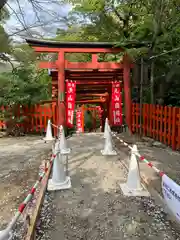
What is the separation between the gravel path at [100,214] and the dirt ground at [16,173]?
22.1 inches

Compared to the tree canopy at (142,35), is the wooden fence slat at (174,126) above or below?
below

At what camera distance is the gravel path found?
117 inches

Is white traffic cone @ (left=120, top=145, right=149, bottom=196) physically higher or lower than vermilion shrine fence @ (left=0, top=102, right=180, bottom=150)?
lower

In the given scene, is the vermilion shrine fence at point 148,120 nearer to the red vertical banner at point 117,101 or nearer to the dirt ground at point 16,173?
the red vertical banner at point 117,101

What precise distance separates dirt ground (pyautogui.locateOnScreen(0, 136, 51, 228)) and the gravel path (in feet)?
1.84

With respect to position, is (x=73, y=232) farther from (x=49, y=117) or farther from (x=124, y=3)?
(x=124, y=3)

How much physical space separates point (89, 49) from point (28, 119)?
4.62m

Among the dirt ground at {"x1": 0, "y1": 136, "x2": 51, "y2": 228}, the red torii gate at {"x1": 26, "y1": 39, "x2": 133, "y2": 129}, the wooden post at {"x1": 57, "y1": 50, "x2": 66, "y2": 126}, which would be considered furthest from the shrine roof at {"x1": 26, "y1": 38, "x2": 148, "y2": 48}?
the dirt ground at {"x1": 0, "y1": 136, "x2": 51, "y2": 228}

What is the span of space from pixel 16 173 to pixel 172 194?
3.79m

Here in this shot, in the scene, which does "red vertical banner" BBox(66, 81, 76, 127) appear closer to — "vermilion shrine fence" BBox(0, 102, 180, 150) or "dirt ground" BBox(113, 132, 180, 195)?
"vermilion shrine fence" BBox(0, 102, 180, 150)

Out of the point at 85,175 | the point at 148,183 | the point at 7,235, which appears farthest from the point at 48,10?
the point at 7,235

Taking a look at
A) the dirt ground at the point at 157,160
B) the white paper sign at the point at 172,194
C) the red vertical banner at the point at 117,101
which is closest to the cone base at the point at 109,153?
the dirt ground at the point at 157,160

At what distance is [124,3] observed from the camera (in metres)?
9.75

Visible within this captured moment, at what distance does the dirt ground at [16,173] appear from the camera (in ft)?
12.5
